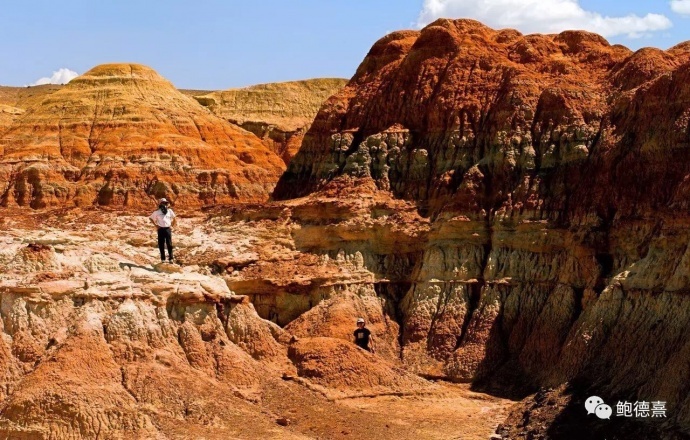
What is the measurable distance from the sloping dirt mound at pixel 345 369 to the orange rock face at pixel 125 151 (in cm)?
3023

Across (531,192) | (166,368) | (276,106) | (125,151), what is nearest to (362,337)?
(531,192)

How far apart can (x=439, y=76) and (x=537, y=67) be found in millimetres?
4084

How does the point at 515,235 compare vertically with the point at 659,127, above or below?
below

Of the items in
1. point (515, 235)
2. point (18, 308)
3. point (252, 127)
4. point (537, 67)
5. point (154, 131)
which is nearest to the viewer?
point (18, 308)

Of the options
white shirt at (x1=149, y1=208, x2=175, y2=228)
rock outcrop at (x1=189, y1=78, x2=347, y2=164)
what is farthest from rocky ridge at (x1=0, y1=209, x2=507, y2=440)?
rock outcrop at (x1=189, y1=78, x2=347, y2=164)

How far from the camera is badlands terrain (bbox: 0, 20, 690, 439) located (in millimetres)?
30531

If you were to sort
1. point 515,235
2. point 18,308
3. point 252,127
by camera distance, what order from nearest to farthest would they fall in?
1. point 18,308
2. point 515,235
3. point 252,127

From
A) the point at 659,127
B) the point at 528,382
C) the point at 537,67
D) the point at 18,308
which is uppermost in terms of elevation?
the point at 537,67

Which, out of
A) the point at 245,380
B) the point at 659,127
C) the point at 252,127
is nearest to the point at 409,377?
the point at 245,380

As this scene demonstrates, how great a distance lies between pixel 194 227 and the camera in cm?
4541

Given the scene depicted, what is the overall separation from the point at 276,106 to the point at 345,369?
6402 centimetres

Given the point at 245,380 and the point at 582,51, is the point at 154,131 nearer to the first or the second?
the point at 582,51

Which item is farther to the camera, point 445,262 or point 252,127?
point 252,127

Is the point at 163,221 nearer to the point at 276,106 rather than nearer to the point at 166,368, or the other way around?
the point at 166,368
